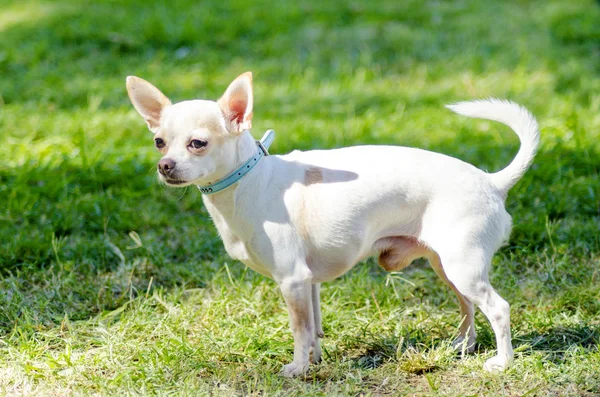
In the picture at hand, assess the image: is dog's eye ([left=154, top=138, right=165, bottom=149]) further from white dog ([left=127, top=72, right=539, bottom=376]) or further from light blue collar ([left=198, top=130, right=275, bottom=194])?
light blue collar ([left=198, top=130, right=275, bottom=194])

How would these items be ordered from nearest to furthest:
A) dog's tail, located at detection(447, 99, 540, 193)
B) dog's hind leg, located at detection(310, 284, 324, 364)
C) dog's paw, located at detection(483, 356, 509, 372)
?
dog's paw, located at detection(483, 356, 509, 372), dog's tail, located at detection(447, 99, 540, 193), dog's hind leg, located at detection(310, 284, 324, 364)

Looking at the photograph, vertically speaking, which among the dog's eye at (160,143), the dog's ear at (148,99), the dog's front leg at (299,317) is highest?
the dog's ear at (148,99)

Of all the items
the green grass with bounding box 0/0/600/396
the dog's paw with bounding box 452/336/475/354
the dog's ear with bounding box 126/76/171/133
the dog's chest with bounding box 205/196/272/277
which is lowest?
the green grass with bounding box 0/0/600/396

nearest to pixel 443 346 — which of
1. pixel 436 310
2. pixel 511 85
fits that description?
pixel 436 310

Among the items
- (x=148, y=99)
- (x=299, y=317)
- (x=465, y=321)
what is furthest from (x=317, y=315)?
(x=148, y=99)

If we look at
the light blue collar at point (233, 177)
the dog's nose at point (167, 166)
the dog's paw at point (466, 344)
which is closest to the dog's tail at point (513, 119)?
the dog's paw at point (466, 344)

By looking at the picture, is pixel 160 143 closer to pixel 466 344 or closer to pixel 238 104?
pixel 238 104

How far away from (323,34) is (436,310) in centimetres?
437

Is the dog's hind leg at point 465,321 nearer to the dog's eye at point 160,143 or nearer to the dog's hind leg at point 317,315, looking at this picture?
the dog's hind leg at point 317,315

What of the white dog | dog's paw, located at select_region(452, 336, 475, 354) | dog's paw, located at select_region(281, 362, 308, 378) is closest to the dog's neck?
the white dog

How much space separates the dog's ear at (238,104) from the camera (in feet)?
9.53

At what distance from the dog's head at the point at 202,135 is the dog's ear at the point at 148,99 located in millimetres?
19

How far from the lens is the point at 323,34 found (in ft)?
24.8

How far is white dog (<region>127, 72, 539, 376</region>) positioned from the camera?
296 cm
